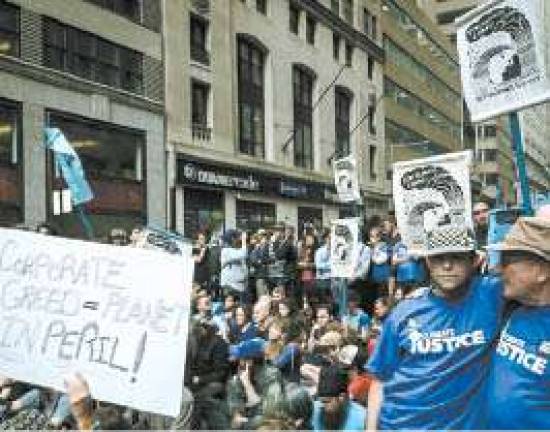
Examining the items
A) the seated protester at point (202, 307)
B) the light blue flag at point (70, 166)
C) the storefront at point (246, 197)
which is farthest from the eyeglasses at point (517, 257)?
the storefront at point (246, 197)

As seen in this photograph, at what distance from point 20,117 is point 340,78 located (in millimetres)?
27426

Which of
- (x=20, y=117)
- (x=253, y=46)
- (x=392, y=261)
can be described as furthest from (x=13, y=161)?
(x=253, y=46)

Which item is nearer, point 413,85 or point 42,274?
point 42,274

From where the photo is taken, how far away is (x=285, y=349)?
9211mm

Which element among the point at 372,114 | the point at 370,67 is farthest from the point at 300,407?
the point at 370,67

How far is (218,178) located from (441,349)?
3146 centimetres

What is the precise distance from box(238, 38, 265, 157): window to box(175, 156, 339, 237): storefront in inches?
48.4

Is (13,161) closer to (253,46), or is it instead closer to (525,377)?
(253,46)

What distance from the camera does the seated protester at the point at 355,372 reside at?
6.94 m

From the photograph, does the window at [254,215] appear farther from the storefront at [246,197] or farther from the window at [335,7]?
the window at [335,7]

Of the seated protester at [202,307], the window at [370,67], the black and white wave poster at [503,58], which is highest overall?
the window at [370,67]

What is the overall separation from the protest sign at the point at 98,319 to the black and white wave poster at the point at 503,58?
1802mm

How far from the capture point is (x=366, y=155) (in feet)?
176

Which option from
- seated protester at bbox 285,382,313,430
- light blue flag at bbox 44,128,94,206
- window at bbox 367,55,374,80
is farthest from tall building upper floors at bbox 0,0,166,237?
window at bbox 367,55,374,80
